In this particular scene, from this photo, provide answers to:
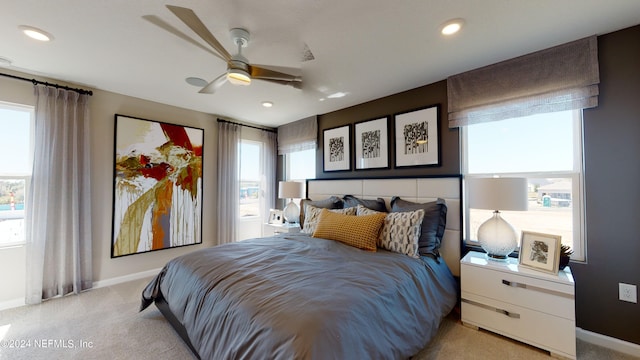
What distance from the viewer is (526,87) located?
2.27 m

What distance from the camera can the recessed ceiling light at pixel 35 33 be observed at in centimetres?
190

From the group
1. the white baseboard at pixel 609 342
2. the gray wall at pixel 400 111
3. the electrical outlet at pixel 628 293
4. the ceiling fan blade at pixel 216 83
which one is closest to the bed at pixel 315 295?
the gray wall at pixel 400 111

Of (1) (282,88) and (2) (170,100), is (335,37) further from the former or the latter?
(2) (170,100)

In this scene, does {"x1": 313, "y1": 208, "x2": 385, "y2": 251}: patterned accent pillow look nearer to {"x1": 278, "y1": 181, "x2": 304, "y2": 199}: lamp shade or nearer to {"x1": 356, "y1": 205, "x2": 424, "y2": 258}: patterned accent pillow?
{"x1": 356, "y1": 205, "x2": 424, "y2": 258}: patterned accent pillow

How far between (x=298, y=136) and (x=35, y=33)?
3.15 m

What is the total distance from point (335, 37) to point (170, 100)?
271 cm

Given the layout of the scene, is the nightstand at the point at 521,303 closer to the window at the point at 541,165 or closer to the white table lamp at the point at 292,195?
the window at the point at 541,165

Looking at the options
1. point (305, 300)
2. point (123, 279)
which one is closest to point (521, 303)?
point (305, 300)

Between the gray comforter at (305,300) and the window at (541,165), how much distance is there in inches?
40.1

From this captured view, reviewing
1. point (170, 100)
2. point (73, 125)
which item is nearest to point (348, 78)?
point (170, 100)

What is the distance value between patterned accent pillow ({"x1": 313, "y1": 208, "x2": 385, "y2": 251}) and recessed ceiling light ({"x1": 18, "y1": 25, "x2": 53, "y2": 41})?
9.36 ft

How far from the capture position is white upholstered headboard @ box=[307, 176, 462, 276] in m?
2.60

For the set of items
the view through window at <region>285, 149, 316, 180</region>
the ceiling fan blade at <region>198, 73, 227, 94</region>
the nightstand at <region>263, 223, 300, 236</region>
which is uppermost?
the ceiling fan blade at <region>198, 73, 227, 94</region>

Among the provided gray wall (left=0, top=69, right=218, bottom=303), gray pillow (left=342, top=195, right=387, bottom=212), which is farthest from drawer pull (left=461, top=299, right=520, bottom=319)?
gray wall (left=0, top=69, right=218, bottom=303)
